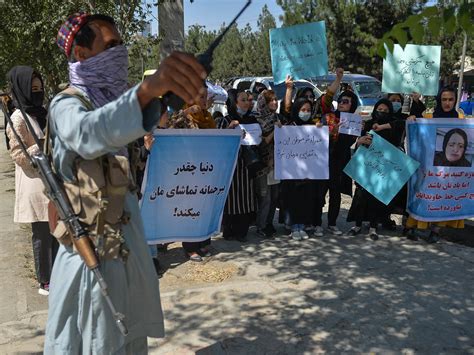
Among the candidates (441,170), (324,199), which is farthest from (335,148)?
(441,170)

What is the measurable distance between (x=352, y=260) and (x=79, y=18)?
4.07m

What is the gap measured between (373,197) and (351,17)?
24.0m

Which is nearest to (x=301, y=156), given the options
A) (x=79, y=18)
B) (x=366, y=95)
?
(x=79, y=18)

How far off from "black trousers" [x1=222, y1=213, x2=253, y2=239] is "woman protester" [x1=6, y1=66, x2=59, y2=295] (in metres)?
2.10

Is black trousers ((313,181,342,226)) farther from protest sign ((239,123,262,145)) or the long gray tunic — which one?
the long gray tunic

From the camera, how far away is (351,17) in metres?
27.8

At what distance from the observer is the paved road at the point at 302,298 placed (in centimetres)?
358

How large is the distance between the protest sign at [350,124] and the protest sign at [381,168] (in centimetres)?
20

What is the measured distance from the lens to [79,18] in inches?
74.6

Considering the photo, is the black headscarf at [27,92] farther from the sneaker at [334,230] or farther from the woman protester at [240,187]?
the sneaker at [334,230]

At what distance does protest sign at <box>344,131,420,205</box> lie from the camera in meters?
5.69

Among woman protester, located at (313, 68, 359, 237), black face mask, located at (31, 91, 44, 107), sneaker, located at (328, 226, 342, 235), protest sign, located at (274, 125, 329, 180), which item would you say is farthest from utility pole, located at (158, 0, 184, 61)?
sneaker, located at (328, 226, 342, 235)

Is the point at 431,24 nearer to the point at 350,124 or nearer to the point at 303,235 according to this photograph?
the point at 350,124

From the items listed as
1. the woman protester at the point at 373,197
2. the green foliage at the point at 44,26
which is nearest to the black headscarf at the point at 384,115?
the woman protester at the point at 373,197
